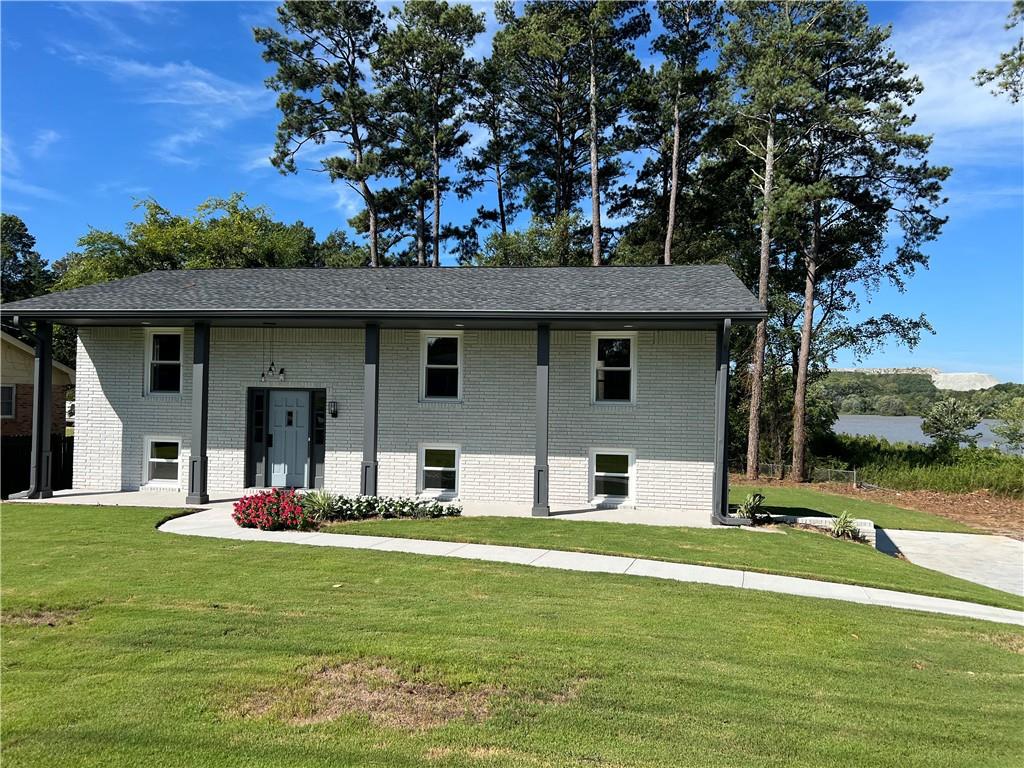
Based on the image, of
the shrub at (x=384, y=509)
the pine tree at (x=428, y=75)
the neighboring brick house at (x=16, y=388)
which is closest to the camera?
the shrub at (x=384, y=509)

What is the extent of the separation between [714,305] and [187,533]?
33.3 ft

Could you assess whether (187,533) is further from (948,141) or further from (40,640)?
(948,141)

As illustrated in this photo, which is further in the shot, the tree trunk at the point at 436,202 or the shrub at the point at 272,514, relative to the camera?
the tree trunk at the point at 436,202

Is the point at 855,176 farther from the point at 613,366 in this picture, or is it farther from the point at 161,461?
the point at 161,461

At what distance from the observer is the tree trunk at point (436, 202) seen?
3341 cm

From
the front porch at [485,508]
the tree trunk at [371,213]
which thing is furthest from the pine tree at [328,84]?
the front porch at [485,508]

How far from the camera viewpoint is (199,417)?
549 inches

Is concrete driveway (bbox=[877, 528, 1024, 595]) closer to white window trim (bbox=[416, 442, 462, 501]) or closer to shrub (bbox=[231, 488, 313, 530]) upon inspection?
white window trim (bbox=[416, 442, 462, 501])

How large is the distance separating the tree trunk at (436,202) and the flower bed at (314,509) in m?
23.4

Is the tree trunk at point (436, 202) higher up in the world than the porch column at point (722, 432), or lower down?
higher up

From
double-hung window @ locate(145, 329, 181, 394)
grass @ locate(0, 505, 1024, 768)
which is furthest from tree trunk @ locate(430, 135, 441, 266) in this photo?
grass @ locate(0, 505, 1024, 768)

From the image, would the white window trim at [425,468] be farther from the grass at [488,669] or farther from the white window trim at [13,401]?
the white window trim at [13,401]

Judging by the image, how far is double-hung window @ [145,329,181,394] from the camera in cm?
1554

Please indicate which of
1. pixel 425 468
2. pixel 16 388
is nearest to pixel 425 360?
pixel 425 468
